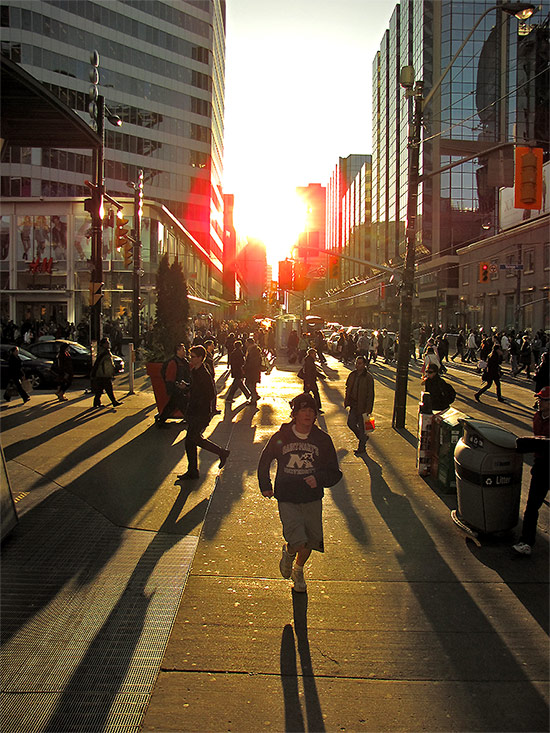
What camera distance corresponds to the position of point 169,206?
6078cm

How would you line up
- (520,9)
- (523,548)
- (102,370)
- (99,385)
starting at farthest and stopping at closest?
A: (99,385) < (102,370) < (520,9) < (523,548)

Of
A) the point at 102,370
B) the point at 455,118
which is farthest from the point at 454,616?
the point at 455,118

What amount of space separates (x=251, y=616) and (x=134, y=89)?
201 feet

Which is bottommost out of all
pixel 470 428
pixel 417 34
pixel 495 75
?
pixel 470 428

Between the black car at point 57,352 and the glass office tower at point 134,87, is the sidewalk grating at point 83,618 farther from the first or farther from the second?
the glass office tower at point 134,87

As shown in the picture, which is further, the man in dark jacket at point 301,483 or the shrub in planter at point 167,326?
the shrub in planter at point 167,326

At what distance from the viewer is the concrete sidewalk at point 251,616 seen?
11.3ft

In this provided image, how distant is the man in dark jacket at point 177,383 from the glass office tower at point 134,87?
43.2 meters

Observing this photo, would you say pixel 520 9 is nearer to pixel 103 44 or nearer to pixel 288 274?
pixel 288 274

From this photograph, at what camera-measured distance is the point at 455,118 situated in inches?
2277

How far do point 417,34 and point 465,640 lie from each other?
70.8 m

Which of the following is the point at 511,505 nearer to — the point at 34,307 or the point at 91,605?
Result: the point at 91,605

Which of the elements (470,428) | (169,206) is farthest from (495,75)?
(470,428)

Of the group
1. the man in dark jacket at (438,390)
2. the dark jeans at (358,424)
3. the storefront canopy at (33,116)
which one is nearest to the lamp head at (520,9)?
the man in dark jacket at (438,390)
